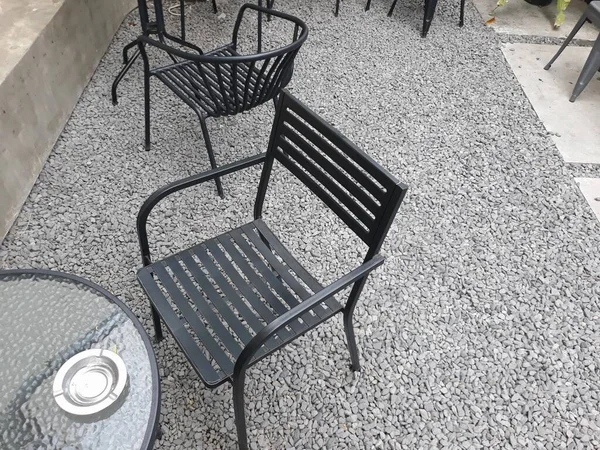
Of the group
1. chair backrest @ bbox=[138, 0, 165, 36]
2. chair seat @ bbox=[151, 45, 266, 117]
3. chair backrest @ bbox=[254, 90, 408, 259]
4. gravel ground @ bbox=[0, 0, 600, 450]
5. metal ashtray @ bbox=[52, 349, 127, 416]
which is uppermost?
chair backrest @ bbox=[254, 90, 408, 259]

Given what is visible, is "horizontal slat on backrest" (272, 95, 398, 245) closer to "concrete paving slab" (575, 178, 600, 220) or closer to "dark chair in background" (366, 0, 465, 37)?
"concrete paving slab" (575, 178, 600, 220)

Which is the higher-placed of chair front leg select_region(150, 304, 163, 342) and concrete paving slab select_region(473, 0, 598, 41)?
concrete paving slab select_region(473, 0, 598, 41)

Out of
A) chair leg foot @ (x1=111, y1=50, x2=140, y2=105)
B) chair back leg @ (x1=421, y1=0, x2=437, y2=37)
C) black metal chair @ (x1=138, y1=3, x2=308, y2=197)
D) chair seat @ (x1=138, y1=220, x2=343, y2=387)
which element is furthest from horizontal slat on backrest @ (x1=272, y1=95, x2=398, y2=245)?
chair back leg @ (x1=421, y1=0, x2=437, y2=37)

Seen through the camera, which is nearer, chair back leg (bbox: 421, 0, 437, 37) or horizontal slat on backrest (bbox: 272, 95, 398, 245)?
horizontal slat on backrest (bbox: 272, 95, 398, 245)

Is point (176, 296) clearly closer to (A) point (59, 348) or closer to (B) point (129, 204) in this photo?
(A) point (59, 348)

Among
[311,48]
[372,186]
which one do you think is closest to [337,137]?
[372,186]

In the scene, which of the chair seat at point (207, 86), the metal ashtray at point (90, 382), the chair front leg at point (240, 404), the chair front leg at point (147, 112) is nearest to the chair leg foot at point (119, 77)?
the chair front leg at point (147, 112)

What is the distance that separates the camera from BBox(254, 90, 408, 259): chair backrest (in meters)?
1.09

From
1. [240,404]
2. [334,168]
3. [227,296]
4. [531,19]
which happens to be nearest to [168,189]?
[227,296]

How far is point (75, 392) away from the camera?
40.0 inches

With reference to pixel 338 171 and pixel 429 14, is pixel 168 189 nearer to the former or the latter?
pixel 338 171

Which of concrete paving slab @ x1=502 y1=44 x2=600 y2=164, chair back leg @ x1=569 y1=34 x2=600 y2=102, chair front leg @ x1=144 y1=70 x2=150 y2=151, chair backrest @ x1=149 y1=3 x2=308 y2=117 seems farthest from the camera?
chair back leg @ x1=569 y1=34 x2=600 y2=102

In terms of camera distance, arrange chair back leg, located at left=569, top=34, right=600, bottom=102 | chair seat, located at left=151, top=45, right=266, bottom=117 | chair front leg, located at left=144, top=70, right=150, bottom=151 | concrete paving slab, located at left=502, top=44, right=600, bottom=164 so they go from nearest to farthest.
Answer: chair seat, located at left=151, top=45, right=266, bottom=117, chair front leg, located at left=144, top=70, right=150, bottom=151, concrete paving slab, located at left=502, top=44, right=600, bottom=164, chair back leg, located at left=569, top=34, right=600, bottom=102

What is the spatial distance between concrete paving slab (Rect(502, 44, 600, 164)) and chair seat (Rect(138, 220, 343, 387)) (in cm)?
193
